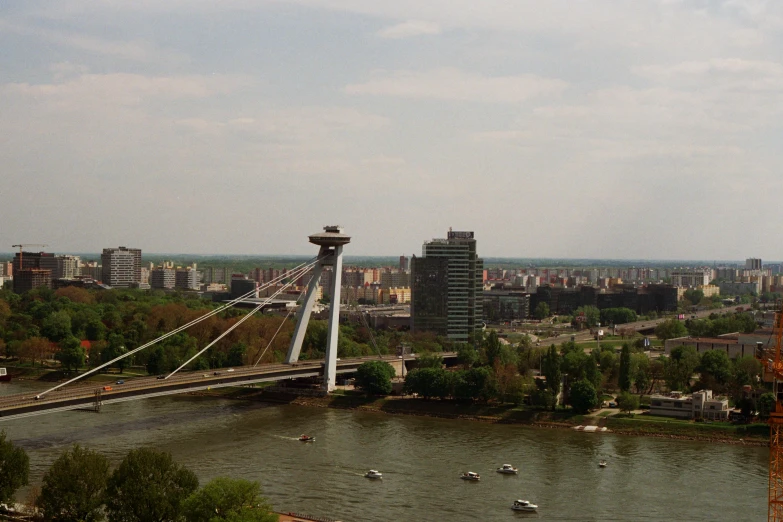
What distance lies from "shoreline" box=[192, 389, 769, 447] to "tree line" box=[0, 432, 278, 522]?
12994 mm

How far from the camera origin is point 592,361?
28953 millimetres

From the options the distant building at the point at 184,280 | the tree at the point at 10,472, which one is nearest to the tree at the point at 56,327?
the tree at the point at 10,472

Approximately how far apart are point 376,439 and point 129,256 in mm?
68608

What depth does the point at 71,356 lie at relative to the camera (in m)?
34.4

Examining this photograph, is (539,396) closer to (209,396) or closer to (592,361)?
(592,361)

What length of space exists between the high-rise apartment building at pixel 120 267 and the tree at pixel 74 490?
72.2 metres

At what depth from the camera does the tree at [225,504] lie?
13094 millimetres

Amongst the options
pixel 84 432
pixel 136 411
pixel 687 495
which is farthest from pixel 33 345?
pixel 687 495

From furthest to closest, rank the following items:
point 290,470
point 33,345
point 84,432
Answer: point 33,345
point 84,432
point 290,470

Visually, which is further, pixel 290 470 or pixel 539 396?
pixel 539 396

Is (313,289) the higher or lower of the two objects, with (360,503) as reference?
higher

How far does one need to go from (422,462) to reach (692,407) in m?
8.57

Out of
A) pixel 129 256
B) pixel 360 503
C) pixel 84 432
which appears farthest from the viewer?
pixel 129 256

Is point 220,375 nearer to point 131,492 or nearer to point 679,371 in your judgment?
point 679,371
